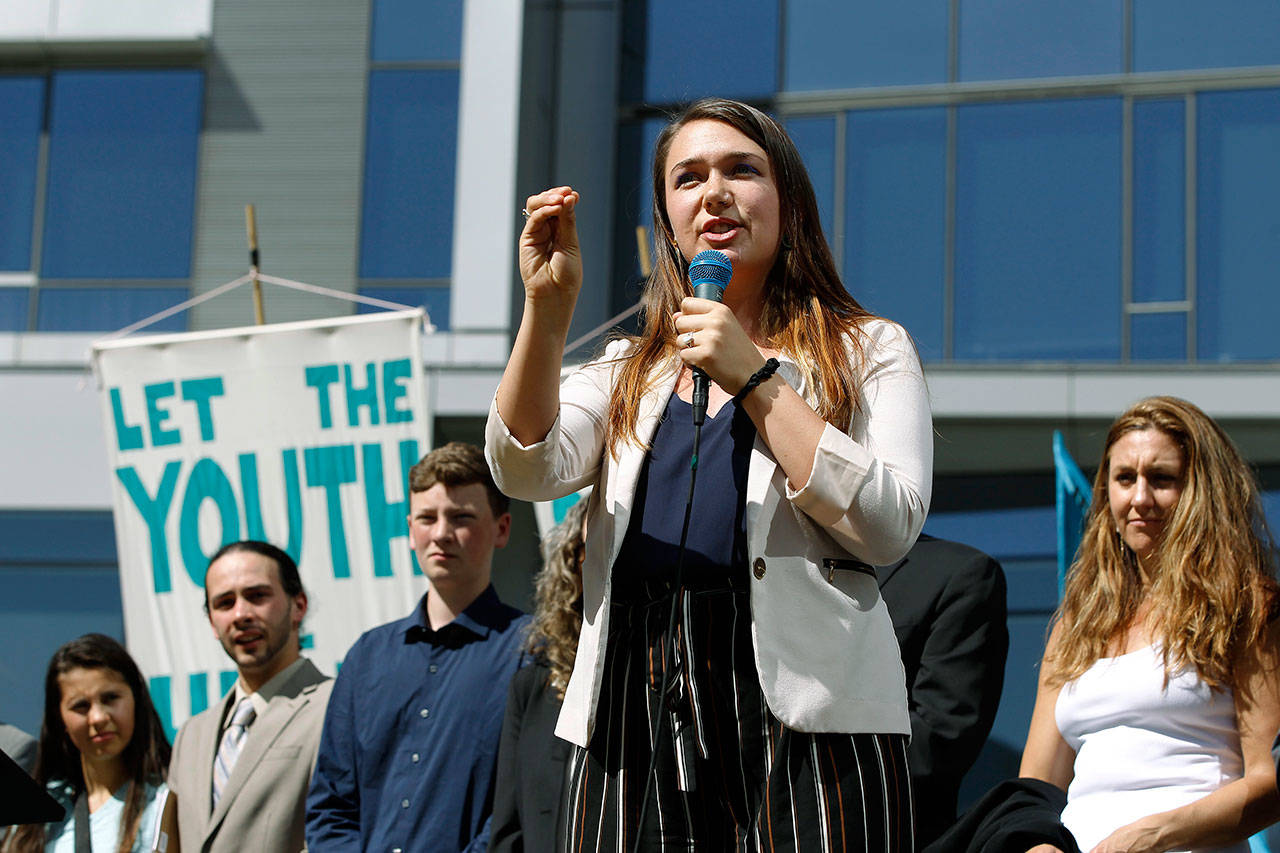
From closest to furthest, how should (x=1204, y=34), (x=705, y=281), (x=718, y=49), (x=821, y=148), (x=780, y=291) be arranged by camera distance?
1. (x=705, y=281)
2. (x=780, y=291)
3. (x=1204, y=34)
4. (x=821, y=148)
5. (x=718, y=49)

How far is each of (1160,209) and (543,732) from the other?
7468 mm

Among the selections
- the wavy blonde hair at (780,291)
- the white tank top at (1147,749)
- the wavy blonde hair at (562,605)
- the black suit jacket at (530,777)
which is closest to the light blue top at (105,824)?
the black suit jacket at (530,777)

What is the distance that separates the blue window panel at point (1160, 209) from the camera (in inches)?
381

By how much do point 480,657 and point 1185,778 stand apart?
6.10 feet

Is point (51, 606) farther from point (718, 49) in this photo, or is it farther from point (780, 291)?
point (780, 291)

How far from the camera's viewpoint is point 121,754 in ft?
14.6

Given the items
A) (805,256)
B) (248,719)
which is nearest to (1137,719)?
(805,256)

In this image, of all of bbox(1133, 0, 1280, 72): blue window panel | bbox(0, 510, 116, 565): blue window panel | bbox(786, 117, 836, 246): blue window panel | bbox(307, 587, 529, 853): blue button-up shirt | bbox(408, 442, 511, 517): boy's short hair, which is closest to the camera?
bbox(307, 587, 529, 853): blue button-up shirt

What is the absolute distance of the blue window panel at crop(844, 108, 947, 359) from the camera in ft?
32.9

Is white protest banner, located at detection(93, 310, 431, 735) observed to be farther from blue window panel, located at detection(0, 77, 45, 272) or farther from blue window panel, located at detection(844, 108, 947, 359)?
blue window panel, located at detection(0, 77, 45, 272)

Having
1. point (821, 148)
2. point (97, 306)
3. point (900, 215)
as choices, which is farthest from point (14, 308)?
point (900, 215)

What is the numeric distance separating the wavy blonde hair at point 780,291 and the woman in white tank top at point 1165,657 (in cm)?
141

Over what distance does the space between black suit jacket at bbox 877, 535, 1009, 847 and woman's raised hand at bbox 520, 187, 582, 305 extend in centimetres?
164

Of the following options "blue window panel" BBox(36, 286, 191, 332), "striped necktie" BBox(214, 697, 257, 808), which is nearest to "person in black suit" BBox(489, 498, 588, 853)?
"striped necktie" BBox(214, 697, 257, 808)
